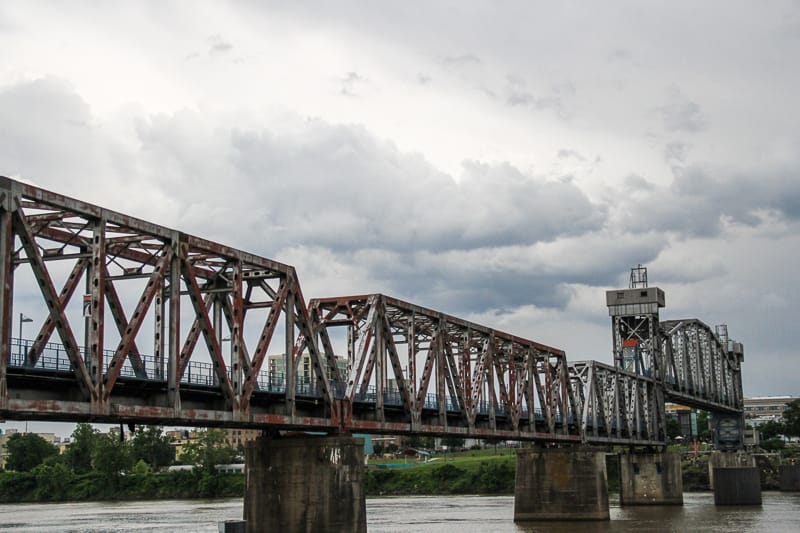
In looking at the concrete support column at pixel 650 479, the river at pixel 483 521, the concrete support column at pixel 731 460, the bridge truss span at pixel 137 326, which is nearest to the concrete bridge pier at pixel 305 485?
the bridge truss span at pixel 137 326

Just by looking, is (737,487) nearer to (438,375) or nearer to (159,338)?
(438,375)

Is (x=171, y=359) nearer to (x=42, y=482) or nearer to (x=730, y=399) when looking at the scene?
(x=730, y=399)

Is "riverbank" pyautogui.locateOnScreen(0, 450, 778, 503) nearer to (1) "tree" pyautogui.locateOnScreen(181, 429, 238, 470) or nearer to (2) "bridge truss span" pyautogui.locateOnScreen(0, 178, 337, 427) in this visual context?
(1) "tree" pyautogui.locateOnScreen(181, 429, 238, 470)

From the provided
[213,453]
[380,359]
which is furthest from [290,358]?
[213,453]

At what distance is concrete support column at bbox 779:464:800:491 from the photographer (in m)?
151

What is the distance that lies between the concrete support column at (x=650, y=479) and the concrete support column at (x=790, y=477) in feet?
131

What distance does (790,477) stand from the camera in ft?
498

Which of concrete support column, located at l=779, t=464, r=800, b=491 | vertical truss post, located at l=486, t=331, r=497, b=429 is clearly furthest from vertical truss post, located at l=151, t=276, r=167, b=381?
concrete support column, located at l=779, t=464, r=800, b=491

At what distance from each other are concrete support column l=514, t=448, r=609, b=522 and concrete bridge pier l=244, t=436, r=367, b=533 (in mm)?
42530

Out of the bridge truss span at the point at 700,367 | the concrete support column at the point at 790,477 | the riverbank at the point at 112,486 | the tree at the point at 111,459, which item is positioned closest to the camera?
the bridge truss span at the point at 700,367

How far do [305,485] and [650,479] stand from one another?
7921cm

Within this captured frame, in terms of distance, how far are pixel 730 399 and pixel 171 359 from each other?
153727 millimetres

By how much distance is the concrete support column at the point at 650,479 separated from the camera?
117 meters

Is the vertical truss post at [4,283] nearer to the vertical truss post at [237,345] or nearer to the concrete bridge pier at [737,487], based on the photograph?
the vertical truss post at [237,345]
